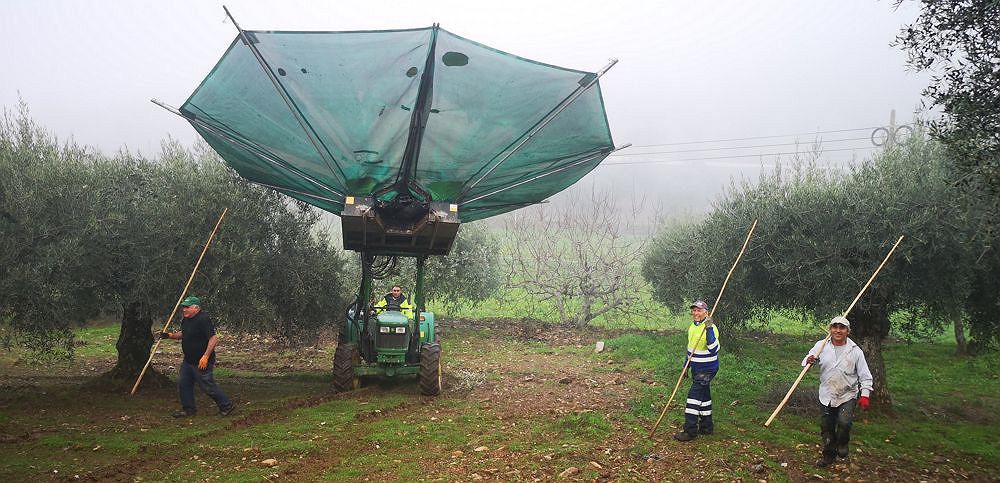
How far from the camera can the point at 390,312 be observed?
1331cm

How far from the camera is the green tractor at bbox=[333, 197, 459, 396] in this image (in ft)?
36.4

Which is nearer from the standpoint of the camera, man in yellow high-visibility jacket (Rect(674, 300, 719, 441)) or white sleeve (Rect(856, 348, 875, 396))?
white sleeve (Rect(856, 348, 875, 396))

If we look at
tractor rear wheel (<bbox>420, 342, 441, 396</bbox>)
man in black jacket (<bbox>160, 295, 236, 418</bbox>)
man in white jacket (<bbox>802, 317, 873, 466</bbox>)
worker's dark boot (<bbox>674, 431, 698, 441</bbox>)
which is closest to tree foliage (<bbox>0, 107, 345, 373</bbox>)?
man in black jacket (<bbox>160, 295, 236, 418</bbox>)

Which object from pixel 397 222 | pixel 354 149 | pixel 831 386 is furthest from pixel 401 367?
pixel 831 386

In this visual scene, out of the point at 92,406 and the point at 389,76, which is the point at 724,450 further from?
the point at 92,406

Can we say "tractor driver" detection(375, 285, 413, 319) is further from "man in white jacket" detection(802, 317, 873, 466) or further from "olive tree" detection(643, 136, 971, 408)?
"man in white jacket" detection(802, 317, 873, 466)

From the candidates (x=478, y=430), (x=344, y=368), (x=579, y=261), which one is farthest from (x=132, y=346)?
(x=579, y=261)

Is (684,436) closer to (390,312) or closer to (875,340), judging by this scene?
(875,340)

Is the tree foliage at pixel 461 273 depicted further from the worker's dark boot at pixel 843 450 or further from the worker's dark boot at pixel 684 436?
the worker's dark boot at pixel 843 450

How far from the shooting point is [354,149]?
10.8m

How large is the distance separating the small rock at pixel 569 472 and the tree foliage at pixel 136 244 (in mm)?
6799

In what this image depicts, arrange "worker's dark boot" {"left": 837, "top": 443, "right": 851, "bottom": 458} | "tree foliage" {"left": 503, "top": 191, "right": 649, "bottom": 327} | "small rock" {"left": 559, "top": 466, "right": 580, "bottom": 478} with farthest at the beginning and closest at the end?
"tree foliage" {"left": 503, "top": 191, "right": 649, "bottom": 327}
"worker's dark boot" {"left": 837, "top": 443, "right": 851, "bottom": 458}
"small rock" {"left": 559, "top": 466, "right": 580, "bottom": 478}

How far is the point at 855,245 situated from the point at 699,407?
12.7ft

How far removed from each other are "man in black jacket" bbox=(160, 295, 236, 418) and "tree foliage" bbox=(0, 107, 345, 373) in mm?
1232
